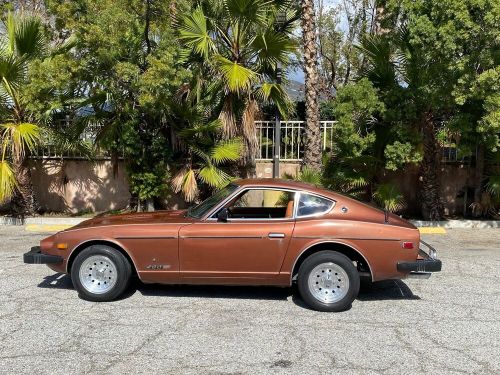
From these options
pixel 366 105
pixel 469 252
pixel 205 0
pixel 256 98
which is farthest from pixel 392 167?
pixel 205 0

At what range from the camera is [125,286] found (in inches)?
232

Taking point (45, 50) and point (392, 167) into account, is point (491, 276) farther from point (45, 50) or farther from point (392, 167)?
point (45, 50)

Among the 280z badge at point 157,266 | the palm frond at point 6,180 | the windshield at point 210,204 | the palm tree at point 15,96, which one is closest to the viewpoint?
the 280z badge at point 157,266

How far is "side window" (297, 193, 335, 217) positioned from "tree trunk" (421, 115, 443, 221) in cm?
636

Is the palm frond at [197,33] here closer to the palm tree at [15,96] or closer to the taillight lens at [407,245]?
the palm tree at [15,96]

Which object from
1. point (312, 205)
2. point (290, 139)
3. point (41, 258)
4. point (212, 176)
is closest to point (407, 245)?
point (312, 205)

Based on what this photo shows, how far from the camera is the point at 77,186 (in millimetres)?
13211

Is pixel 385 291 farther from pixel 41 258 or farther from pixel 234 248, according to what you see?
pixel 41 258

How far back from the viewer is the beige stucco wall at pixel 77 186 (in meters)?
13.1

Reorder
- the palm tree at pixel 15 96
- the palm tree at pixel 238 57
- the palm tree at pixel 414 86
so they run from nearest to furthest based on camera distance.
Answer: the palm tree at pixel 414 86
the palm tree at pixel 238 57
the palm tree at pixel 15 96

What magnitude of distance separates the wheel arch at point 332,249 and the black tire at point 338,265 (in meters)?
0.07

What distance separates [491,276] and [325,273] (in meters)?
3.12

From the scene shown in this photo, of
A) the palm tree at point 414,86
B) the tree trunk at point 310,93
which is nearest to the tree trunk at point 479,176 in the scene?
the palm tree at point 414,86

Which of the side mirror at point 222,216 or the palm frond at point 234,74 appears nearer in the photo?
the side mirror at point 222,216
